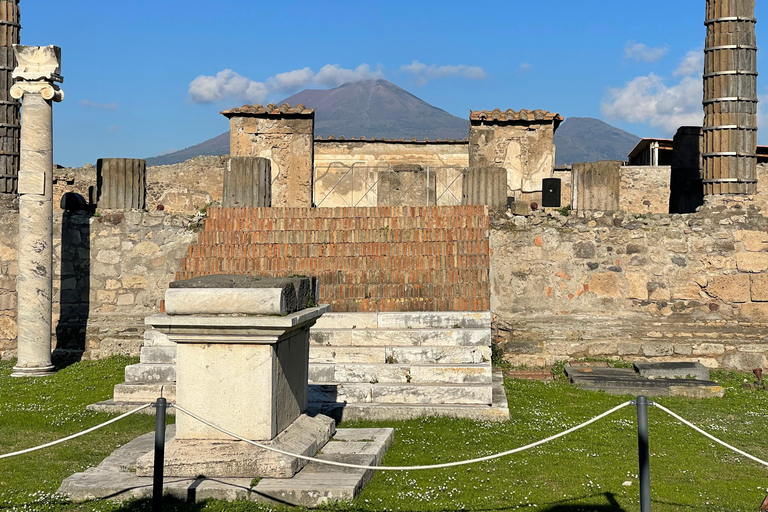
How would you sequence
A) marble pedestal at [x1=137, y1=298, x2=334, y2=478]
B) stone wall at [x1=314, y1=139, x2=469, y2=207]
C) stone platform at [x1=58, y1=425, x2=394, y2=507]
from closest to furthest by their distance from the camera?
1. stone platform at [x1=58, y1=425, x2=394, y2=507]
2. marble pedestal at [x1=137, y1=298, x2=334, y2=478]
3. stone wall at [x1=314, y1=139, x2=469, y2=207]

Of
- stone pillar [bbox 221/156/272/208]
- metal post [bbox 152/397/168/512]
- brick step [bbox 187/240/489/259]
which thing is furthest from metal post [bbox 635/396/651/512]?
stone pillar [bbox 221/156/272/208]

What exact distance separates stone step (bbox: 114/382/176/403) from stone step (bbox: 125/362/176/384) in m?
0.12

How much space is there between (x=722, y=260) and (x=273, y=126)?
11.0 meters

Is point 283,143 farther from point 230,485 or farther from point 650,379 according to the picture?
point 230,485

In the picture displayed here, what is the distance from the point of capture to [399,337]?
9109 millimetres

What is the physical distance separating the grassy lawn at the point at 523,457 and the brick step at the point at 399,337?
0.82m

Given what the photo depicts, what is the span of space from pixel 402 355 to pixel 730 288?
5.45 meters

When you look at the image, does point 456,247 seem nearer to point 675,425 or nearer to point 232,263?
point 232,263

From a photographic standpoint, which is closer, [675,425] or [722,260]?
[675,425]

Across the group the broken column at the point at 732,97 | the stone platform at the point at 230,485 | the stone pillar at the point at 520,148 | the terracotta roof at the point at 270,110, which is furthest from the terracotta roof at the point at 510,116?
the stone platform at the point at 230,485

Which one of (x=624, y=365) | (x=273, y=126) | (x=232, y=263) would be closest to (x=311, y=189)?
(x=273, y=126)

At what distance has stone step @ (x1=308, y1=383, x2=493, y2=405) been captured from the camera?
7.92 m

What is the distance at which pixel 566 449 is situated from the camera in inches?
263

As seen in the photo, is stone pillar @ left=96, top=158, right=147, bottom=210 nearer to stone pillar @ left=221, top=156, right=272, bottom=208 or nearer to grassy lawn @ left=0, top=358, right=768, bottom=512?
stone pillar @ left=221, top=156, right=272, bottom=208
